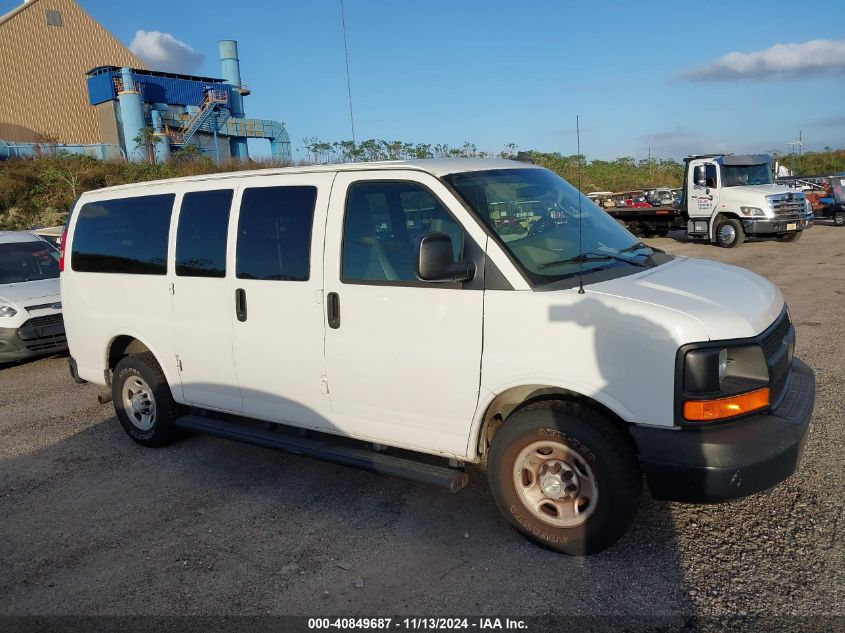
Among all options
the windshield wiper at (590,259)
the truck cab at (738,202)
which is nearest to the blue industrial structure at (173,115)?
the truck cab at (738,202)

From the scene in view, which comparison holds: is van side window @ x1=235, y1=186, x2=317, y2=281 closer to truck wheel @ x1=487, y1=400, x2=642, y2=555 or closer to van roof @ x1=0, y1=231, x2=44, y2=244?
truck wheel @ x1=487, y1=400, x2=642, y2=555

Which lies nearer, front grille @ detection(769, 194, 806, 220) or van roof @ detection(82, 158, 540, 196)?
van roof @ detection(82, 158, 540, 196)

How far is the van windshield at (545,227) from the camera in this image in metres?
3.74

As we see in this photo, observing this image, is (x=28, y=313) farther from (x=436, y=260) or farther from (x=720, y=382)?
(x=720, y=382)

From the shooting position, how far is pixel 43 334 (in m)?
8.66

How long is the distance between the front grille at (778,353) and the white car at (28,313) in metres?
8.43

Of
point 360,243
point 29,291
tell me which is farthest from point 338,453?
point 29,291

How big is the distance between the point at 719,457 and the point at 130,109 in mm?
48443

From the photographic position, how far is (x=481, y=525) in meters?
4.01

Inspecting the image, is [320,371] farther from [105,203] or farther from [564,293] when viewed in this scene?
[105,203]

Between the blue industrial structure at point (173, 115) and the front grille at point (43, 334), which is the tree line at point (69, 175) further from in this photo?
the front grille at point (43, 334)

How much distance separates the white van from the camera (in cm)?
322

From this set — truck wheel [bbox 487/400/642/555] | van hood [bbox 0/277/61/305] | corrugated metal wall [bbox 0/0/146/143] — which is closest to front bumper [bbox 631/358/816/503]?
truck wheel [bbox 487/400/642/555]

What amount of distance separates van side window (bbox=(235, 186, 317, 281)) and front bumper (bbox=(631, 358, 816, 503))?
2337 millimetres
